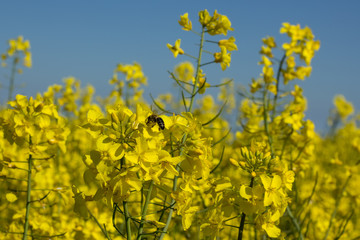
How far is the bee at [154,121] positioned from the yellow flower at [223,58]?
106 cm

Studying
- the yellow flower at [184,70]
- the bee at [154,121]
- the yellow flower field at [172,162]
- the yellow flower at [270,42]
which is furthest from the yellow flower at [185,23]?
the yellow flower at [184,70]

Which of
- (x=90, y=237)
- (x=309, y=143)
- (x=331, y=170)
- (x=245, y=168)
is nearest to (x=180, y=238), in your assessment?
(x=90, y=237)

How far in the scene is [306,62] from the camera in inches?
166

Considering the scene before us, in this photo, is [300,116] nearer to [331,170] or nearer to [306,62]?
[306,62]

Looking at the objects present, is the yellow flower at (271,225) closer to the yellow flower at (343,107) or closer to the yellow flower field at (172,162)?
the yellow flower field at (172,162)

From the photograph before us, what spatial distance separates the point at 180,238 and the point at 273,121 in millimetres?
1506

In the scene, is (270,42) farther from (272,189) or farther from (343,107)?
(343,107)

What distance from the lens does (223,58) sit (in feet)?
8.42

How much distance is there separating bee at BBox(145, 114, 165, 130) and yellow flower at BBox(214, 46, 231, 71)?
1.06 meters

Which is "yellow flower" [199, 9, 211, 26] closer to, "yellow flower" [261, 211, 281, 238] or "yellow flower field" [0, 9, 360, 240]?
"yellow flower field" [0, 9, 360, 240]

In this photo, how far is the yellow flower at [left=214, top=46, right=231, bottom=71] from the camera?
8.38 ft

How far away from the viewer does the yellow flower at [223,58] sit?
2.55m

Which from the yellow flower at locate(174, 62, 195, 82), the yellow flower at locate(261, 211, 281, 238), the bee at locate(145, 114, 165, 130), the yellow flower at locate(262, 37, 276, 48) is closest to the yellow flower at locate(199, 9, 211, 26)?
the bee at locate(145, 114, 165, 130)

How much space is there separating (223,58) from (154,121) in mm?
1130
